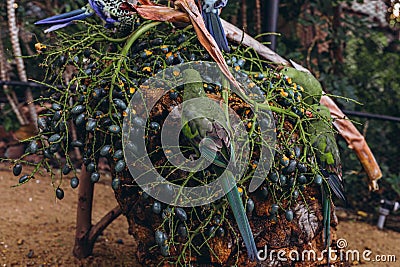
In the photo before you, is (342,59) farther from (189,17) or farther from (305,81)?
(189,17)

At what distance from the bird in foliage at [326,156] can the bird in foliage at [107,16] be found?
48 cm

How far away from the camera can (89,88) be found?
1.04 m

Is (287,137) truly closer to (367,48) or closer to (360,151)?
(360,151)

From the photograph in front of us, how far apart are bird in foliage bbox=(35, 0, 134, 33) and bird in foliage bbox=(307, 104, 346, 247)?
0.48 m

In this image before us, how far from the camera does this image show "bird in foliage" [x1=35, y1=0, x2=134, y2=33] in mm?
1172

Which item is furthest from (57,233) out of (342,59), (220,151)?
(342,59)

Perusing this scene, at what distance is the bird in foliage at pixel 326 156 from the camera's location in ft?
3.61

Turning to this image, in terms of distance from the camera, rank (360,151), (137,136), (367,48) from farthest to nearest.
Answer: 1. (367,48)
2. (360,151)
3. (137,136)

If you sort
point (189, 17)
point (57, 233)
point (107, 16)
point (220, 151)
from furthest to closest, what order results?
Result: point (57, 233) → point (107, 16) → point (189, 17) → point (220, 151)

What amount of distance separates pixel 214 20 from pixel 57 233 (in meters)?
1.04

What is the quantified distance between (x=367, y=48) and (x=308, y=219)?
70.9 inches

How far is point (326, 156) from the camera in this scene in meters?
1.12

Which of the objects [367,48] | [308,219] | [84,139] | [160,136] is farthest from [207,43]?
[367,48]

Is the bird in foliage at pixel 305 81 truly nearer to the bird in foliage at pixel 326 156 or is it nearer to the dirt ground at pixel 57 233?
the bird in foliage at pixel 326 156
